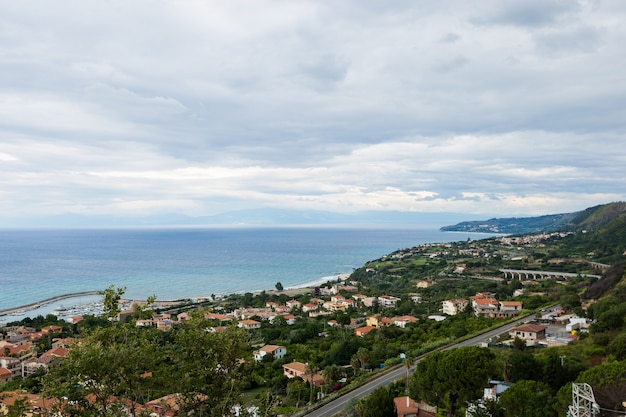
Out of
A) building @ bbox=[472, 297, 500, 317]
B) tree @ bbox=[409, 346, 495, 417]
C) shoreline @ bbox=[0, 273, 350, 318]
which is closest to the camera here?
tree @ bbox=[409, 346, 495, 417]

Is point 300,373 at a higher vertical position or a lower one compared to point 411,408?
lower

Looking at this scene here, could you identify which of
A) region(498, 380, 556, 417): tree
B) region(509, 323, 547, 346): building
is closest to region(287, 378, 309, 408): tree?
region(498, 380, 556, 417): tree

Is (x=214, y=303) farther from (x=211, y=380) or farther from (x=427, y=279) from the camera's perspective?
(x=211, y=380)

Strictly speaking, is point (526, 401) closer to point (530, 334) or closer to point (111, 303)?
point (111, 303)

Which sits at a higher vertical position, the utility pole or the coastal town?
the utility pole

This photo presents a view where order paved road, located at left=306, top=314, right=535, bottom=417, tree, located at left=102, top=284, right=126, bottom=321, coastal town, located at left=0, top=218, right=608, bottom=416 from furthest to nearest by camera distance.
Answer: paved road, located at left=306, top=314, right=535, bottom=417 < coastal town, located at left=0, top=218, right=608, bottom=416 < tree, located at left=102, top=284, right=126, bottom=321

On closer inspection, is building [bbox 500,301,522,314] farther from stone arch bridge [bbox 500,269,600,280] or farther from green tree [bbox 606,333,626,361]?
stone arch bridge [bbox 500,269,600,280]

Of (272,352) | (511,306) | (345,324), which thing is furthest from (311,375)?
(511,306)
